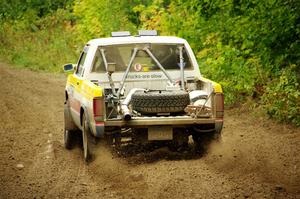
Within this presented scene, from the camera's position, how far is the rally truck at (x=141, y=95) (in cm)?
956

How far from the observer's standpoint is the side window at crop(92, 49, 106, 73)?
10.8 meters

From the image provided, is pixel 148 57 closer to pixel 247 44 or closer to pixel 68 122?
pixel 68 122

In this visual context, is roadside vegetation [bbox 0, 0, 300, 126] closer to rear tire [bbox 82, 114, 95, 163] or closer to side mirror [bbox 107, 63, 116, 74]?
side mirror [bbox 107, 63, 116, 74]

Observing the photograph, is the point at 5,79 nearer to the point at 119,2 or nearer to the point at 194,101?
the point at 119,2

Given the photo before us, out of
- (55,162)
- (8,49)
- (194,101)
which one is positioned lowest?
(8,49)

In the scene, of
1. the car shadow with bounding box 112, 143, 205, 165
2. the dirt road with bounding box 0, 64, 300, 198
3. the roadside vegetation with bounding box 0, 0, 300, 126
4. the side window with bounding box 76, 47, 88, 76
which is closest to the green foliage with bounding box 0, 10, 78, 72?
the roadside vegetation with bounding box 0, 0, 300, 126

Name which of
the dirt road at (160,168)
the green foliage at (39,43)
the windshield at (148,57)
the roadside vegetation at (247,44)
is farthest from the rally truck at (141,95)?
the green foliage at (39,43)

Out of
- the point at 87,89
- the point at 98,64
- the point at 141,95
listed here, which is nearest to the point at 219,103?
the point at 141,95

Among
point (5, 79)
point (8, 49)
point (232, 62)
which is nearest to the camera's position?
point (232, 62)

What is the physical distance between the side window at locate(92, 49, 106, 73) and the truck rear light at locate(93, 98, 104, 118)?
1.47m

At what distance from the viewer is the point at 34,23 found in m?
35.7

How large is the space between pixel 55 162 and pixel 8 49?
904 inches

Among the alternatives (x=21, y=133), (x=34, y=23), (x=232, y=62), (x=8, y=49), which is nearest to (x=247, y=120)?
(x=232, y=62)

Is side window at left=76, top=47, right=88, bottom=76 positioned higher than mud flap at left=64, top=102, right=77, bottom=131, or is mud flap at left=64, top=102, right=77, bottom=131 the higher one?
side window at left=76, top=47, right=88, bottom=76
